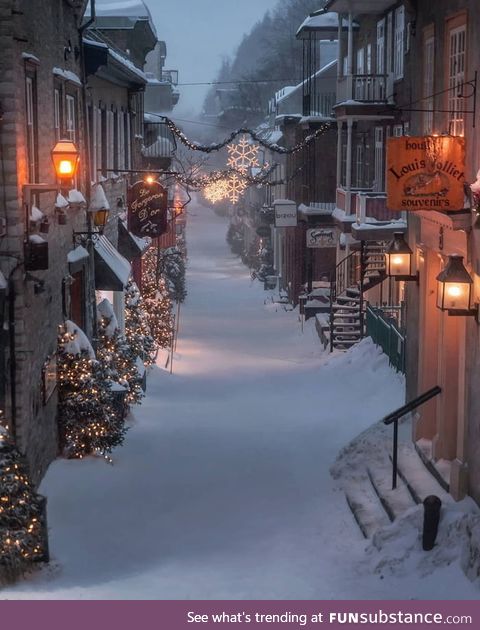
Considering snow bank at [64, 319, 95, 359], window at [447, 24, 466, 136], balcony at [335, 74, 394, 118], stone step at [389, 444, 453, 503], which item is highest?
balcony at [335, 74, 394, 118]

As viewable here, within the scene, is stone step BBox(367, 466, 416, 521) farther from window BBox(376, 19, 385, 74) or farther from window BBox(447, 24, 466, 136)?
window BBox(376, 19, 385, 74)

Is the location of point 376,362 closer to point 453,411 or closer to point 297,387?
point 297,387

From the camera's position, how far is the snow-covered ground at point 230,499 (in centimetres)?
1031

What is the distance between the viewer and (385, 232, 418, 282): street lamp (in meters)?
14.5

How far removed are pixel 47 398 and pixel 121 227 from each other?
10980mm

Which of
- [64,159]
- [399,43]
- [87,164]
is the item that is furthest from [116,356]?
[399,43]

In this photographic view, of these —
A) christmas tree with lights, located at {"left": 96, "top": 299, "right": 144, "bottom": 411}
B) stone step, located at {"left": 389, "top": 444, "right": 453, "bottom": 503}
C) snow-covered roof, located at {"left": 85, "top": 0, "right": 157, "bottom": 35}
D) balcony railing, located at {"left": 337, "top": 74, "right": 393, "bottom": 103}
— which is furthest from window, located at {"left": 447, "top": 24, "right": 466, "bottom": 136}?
snow-covered roof, located at {"left": 85, "top": 0, "right": 157, "bottom": 35}

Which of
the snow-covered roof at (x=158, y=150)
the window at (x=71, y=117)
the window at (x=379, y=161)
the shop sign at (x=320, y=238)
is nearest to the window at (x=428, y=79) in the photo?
the window at (x=71, y=117)

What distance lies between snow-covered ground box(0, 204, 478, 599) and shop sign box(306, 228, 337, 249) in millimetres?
9430

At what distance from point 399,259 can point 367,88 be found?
51.7ft

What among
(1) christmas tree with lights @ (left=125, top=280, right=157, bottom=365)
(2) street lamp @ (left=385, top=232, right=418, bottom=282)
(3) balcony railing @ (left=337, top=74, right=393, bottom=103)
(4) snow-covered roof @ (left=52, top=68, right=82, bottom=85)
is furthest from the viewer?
(3) balcony railing @ (left=337, top=74, right=393, bottom=103)

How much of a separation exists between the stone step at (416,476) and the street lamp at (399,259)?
8.12ft

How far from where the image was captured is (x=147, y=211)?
70.9 feet

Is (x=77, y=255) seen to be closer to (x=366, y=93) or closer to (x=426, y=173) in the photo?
(x=426, y=173)
